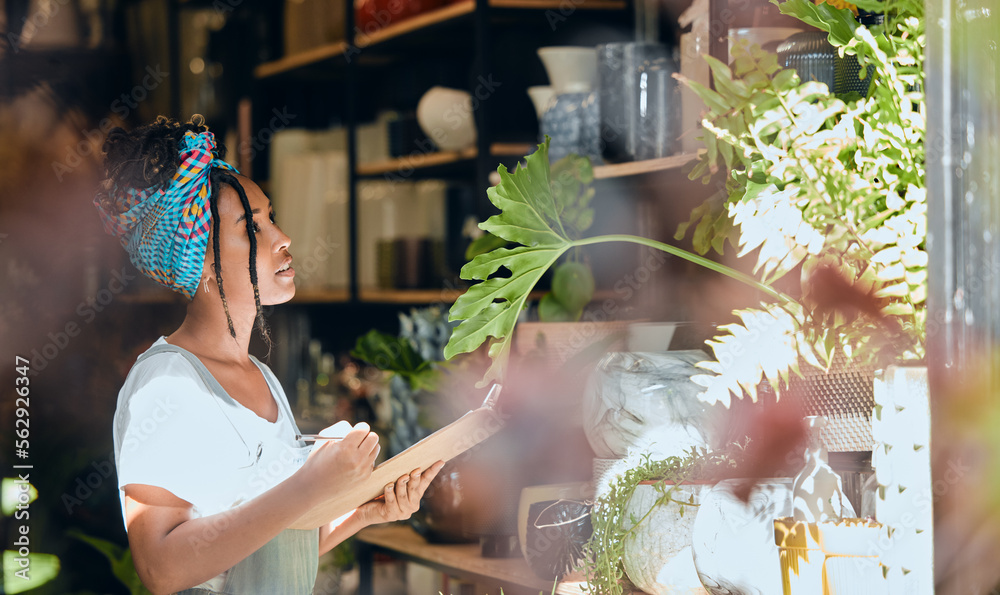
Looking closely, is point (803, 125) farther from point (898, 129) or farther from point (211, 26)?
point (211, 26)

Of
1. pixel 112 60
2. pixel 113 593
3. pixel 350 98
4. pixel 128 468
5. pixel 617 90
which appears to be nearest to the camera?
pixel 128 468

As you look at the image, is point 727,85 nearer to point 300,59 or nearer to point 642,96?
point 642,96

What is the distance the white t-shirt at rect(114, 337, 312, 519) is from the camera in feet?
3.12

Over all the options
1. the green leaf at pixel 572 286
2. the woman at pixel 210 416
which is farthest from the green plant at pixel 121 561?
the green leaf at pixel 572 286

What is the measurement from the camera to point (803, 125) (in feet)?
2.81

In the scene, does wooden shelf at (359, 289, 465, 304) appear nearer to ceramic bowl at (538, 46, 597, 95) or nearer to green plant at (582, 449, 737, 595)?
ceramic bowl at (538, 46, 597, 95)

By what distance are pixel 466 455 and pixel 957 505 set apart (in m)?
0.80

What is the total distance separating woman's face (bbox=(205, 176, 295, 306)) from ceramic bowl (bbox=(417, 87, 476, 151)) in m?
0.93

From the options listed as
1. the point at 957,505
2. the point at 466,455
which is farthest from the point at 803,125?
the point at 466,455

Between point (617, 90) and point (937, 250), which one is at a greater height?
point (617, 90)

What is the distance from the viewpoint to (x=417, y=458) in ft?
3.28
